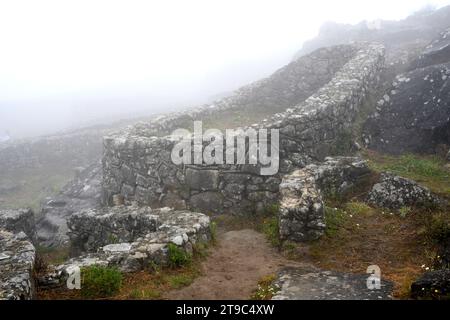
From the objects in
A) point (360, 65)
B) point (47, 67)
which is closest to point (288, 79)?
point (360, 65)

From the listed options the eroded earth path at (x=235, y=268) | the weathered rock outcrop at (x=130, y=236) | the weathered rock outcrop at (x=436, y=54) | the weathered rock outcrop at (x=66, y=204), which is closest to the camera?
the eroded earth path at (x=235, y=268)

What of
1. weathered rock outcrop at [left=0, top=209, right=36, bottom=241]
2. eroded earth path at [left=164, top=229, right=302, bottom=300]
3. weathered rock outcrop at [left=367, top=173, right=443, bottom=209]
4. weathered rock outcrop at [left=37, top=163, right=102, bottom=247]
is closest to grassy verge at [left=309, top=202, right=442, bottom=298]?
weathered rock outcrop at [left=367, top=173, right=443, bottom=209]

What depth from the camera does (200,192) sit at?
17969 mm

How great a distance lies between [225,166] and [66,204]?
13748 millimetres

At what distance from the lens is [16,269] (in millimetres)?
10055

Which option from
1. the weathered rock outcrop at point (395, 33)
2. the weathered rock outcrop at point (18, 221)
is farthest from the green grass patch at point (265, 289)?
the weathered rock outcrop at point (395, 33)

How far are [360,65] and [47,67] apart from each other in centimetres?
9618

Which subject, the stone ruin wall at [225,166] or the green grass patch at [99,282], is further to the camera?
the stone ruin wall at [225,166]

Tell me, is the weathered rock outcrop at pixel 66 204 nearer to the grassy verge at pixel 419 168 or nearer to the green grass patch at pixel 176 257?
the green grass patch at pixel 176 257

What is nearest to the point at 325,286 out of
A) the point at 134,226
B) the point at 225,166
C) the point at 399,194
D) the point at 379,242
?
the point at 379,242

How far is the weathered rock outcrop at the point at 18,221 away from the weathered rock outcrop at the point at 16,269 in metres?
6.95

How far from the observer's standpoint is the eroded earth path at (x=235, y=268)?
10.5m
